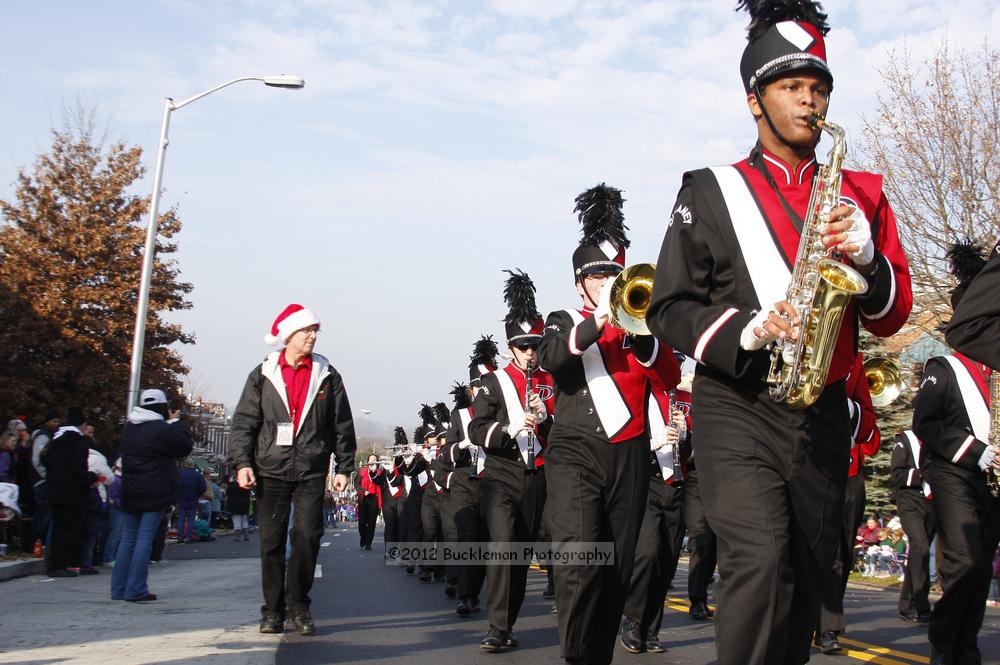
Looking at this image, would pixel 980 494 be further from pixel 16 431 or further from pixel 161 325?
pixel 161 325

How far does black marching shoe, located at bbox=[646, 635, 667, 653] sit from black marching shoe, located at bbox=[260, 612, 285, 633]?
100 inches

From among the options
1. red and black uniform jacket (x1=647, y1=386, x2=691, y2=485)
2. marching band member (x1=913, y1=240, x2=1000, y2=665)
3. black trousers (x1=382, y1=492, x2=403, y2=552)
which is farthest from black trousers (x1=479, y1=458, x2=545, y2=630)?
black trousers (x1=382, y1=492, x2=403, y2=552)

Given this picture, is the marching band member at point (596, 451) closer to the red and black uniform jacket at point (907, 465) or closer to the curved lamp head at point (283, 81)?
the red and black uniform jacket at point (907, 465)

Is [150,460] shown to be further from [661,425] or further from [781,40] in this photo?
[781,40]

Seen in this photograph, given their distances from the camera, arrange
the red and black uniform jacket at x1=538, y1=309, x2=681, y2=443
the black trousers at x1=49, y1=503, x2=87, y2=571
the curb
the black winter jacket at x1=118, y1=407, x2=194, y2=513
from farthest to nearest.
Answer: the black trousers at x1=49, y1=503, x2=87, y2=571, the curb, the black winter jacket at x1=118, y1=407, x2=194, y2=513, the red and black uniform jacket at x1=538, y1=309, x2=681, y2=443

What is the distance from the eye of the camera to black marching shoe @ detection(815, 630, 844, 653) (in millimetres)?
8305

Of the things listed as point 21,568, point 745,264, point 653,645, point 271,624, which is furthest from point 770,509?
point 21,568

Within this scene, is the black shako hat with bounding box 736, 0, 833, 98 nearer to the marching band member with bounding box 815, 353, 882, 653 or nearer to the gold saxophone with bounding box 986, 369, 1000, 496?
the gold saxophone with bounding box 986, 369, 1000, 496

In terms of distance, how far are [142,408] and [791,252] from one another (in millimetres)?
9170

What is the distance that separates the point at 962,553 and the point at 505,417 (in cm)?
377

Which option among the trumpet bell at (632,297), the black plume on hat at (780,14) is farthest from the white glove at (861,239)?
the trumpet bell at (632,297)

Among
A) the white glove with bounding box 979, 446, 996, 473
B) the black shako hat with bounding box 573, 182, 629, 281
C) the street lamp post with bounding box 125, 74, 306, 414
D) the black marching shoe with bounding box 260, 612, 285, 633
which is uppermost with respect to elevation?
the street lamp post with bounding box 125, 74, 306, 414

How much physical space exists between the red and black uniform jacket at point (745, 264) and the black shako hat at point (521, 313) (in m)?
5.35

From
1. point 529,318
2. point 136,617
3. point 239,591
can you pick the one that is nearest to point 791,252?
point 529,318
